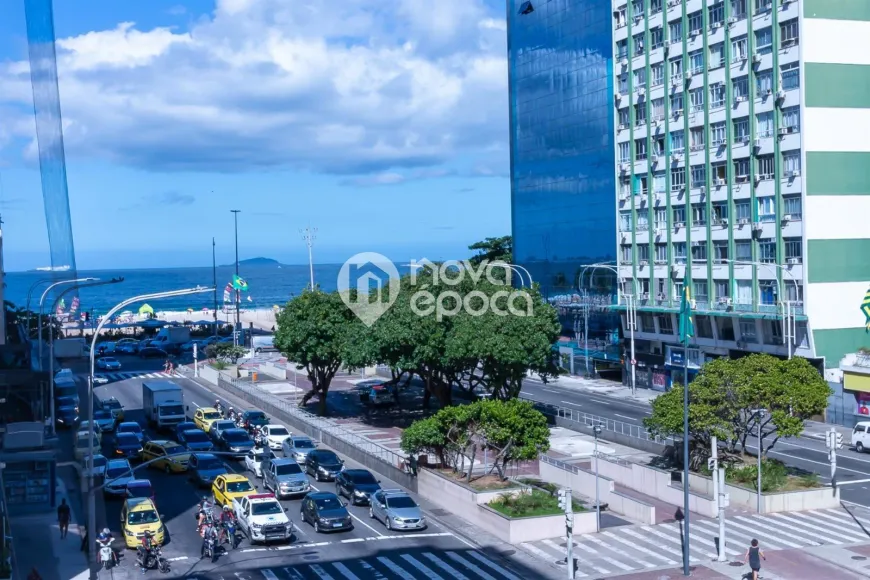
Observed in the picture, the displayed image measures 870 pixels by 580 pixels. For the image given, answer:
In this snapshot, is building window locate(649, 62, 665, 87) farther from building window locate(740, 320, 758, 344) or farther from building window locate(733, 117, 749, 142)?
building window locate(740, 320, 758, 344)

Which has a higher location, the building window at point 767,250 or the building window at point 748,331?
the building window at point 767,250

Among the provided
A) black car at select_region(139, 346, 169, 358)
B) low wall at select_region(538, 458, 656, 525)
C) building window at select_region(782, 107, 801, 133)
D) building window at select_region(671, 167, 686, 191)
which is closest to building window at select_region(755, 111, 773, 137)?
building window at select_region(782, 107, 801, 133)

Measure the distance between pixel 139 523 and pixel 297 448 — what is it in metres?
13.7

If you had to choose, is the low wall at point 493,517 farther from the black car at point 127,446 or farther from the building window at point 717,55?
the building window at point 717,55

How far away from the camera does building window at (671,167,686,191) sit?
62.3m

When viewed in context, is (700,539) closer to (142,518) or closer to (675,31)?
(142,518)

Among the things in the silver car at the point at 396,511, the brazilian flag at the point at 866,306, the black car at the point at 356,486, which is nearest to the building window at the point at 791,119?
the brazilian flag at the point at 866,306

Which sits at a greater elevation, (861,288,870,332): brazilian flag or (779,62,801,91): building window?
(779,62,801,91): building window

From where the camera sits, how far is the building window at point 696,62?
60.2 metres

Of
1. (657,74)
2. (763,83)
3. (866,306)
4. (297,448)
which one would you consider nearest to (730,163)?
(763,83)

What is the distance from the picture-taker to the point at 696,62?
60781 mm

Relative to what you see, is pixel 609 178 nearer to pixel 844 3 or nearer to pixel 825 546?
pixel 844 3

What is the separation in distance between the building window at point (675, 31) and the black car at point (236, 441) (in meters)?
37.3

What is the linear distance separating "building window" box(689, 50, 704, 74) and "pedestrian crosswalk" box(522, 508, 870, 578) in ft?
112
